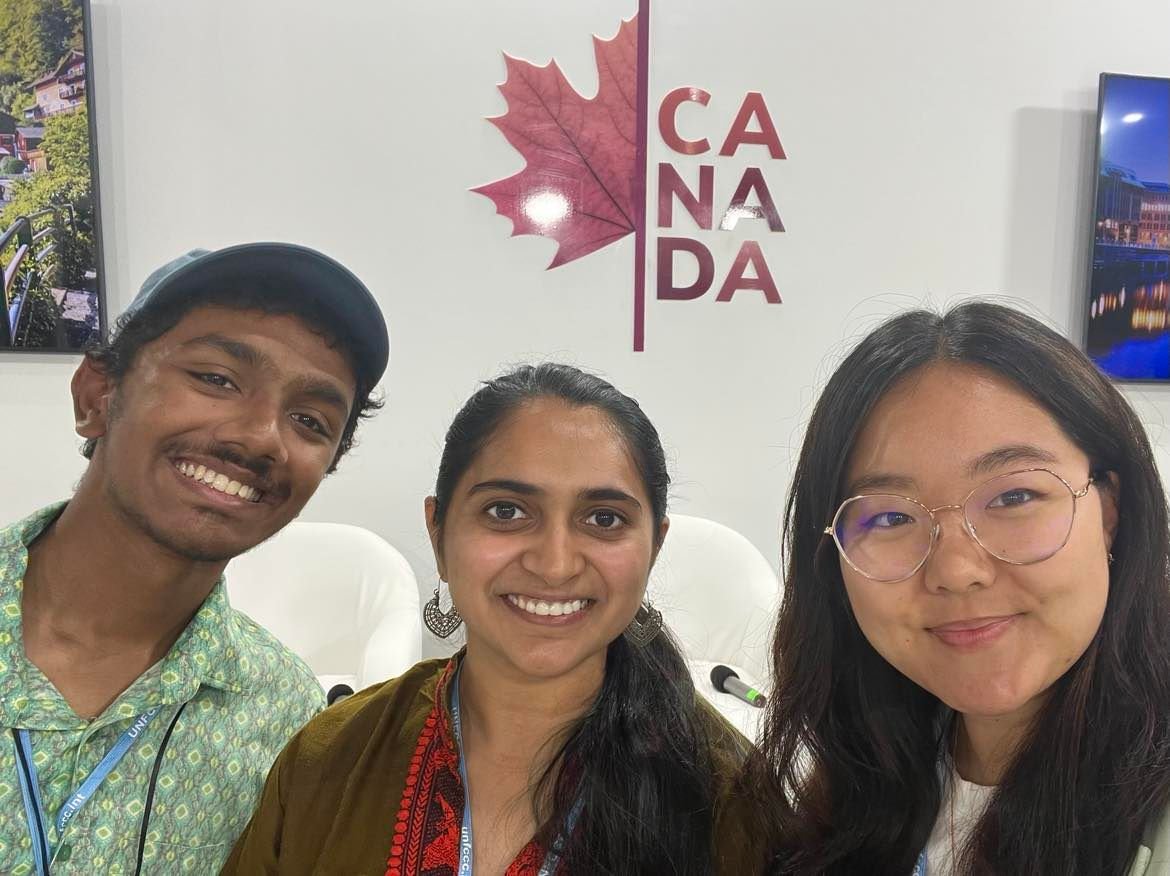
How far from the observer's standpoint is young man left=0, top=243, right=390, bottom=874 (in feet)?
3.87

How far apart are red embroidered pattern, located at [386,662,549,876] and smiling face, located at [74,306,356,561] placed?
429 mm

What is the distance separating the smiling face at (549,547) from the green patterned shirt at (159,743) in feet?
1.32

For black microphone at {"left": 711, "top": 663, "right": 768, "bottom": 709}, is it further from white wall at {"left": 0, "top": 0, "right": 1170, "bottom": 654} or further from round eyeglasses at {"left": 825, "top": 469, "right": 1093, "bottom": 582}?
round eyeglasses at {"left": 825, "top": 469, "right": 1093, "bottom": 582}

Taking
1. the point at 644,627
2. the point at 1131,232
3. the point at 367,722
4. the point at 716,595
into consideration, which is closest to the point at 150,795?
the point at 367,722

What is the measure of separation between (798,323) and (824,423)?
200 centimetres

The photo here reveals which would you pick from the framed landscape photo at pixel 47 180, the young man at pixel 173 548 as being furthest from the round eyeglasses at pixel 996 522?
the framed landscape photo at pixel 47 180

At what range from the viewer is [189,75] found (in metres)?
2.55

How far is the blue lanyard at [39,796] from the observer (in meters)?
1.11

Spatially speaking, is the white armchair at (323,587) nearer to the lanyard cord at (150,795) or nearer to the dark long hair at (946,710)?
the lanyard cord at (150,795)

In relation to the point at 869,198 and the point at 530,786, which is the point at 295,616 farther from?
the point at 869,198

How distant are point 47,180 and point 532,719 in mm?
2313

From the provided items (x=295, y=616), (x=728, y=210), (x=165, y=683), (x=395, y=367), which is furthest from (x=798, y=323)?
(x=165, y=683)

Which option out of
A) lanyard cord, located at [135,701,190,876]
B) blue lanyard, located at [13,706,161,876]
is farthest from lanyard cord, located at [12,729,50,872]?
lanyard cord, located at [135,701,190,876]

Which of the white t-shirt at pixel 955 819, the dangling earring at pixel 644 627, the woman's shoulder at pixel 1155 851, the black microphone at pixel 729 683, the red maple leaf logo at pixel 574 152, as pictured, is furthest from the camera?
the red maple leaf logo at pixel 574 152
